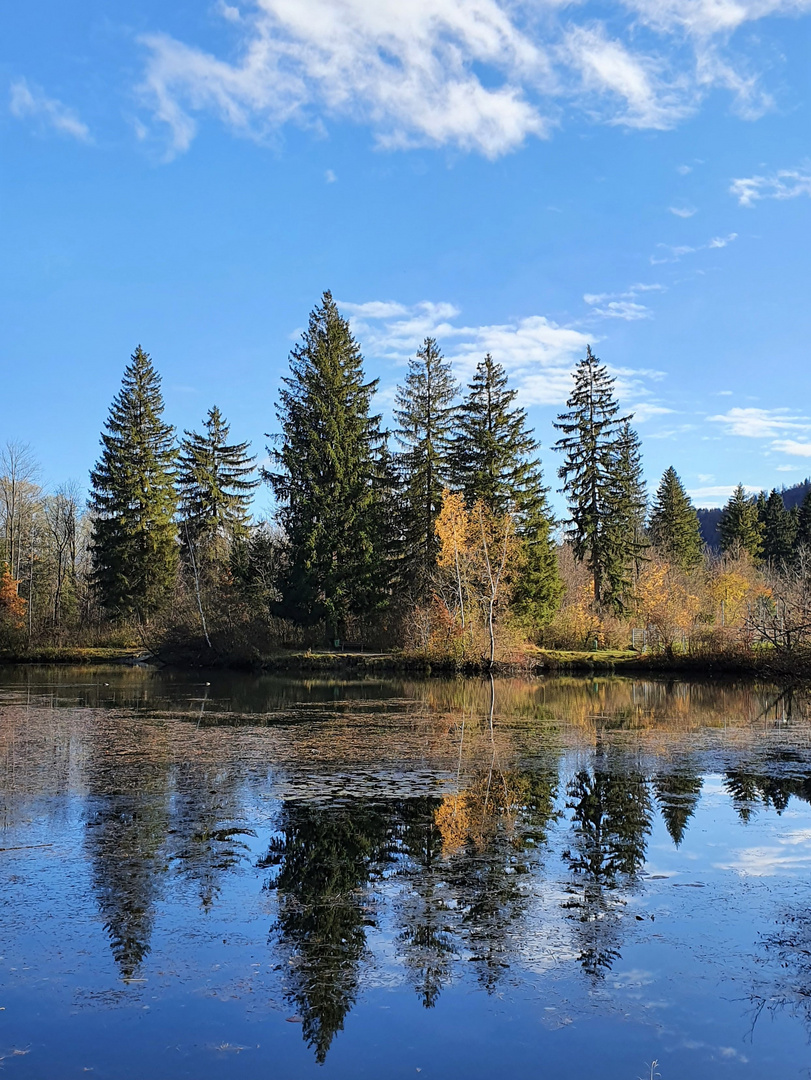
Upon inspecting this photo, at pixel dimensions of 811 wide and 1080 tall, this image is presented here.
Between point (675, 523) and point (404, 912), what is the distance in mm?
64065

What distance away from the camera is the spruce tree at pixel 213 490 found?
51938mm

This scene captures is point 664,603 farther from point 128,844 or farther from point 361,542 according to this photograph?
point 128,844

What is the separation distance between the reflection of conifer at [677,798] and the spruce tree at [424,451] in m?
30.5

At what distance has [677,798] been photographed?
11047mm

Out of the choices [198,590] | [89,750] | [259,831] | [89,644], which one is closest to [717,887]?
[259,831]

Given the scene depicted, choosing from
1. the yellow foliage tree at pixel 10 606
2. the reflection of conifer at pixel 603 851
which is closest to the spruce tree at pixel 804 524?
the yellow foliage tree at pixel 10 606

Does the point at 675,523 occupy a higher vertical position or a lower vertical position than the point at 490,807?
higher

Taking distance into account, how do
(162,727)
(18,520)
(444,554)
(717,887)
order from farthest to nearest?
1. (18,520)
2. (444,554)
3. (162,727)
4. (717,887)

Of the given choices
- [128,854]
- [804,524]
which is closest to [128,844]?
[128,854]

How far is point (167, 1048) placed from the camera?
4770 mm

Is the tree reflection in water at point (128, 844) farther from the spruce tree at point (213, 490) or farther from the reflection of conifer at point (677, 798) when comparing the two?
the spruce tree at point (213, 490)

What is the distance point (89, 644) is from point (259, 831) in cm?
4170

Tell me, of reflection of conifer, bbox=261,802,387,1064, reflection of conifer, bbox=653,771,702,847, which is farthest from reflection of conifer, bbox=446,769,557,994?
reflection of conifer, bbox=653,771,702,847

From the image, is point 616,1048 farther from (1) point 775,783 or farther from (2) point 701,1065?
(1) point 775,783
